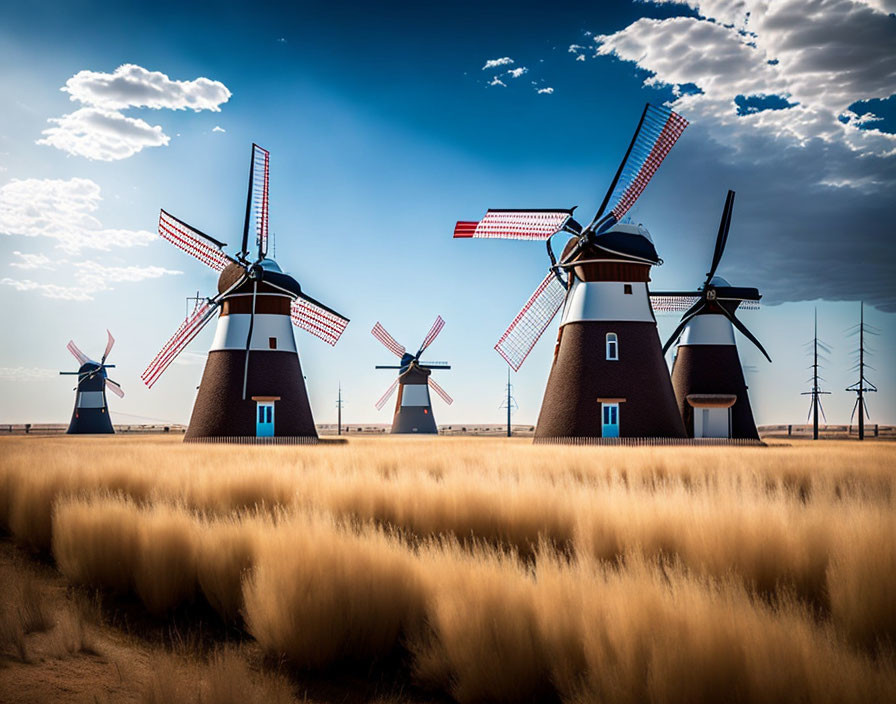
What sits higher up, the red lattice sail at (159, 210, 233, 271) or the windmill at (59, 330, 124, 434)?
the red lattice sail at (159, 210, 233, 271)

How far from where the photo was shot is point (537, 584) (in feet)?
16.1

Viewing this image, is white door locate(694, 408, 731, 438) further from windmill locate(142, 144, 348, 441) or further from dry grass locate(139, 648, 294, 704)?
dry grass locate(139, 648, 294, 704)

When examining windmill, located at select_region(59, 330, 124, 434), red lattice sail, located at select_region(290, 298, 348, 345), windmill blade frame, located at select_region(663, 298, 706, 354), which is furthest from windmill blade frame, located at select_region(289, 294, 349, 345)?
windmill, located at select_region(59, 330, 124, 434)

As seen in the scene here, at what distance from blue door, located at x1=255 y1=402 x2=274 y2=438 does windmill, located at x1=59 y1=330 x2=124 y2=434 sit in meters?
32.7

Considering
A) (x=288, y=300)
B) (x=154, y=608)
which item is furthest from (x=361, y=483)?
(x=288, y=300)

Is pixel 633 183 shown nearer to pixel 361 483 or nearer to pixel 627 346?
pixel 627 346

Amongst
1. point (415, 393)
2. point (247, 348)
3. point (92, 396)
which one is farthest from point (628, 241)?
point (92, 396)

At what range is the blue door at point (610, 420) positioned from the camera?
74.8ft

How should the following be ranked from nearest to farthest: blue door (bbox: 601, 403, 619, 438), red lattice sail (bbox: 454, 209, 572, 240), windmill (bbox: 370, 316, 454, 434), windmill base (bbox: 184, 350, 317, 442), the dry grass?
the dry grass, blue door (bbox: 601, 403, 619, 438), red lattice sail (bbox: 454, 209, 572, 240), windmill base (bbox: 184, 350, 317, 442), windmill (bbox: 370, 316, 454, 434)

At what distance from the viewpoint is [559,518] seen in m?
7.71

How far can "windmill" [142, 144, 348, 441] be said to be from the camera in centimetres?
2683

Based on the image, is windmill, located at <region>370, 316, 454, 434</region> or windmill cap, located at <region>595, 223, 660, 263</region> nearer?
windmill cap, located at <region>595, 223, 660, 263</region>

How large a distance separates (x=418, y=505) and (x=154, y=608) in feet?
11.5

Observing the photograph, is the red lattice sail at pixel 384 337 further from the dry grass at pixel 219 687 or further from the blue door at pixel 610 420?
the dry grass at pixel 219 687
